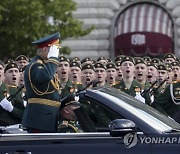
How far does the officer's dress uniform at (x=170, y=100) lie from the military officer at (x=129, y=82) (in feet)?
1.07

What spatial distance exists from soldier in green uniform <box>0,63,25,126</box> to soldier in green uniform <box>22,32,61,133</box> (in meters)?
2.47

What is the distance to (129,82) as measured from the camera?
14.0 meters

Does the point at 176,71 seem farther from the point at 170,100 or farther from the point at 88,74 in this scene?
the point at 88,74

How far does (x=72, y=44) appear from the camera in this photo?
36.9 metres

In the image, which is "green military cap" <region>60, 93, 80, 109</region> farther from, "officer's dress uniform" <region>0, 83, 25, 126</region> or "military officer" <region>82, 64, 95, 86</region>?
"military officer" <region>82, 64, 95, 86</region>

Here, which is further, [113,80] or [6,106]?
[113,80]

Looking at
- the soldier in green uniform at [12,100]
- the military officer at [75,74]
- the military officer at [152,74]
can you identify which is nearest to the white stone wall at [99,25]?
the military officer at [152,74]

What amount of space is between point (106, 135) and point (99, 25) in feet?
94.8

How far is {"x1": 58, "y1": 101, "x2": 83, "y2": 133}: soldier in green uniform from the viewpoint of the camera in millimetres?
8555

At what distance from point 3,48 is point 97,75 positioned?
16456 mm

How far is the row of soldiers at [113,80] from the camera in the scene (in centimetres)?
1301

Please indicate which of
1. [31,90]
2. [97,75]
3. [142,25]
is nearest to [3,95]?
[97,75]

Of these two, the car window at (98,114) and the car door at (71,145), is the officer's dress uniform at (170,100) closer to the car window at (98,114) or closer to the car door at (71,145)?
the car window at (98,114)

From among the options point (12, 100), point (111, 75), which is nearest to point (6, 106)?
point (12, 100)
